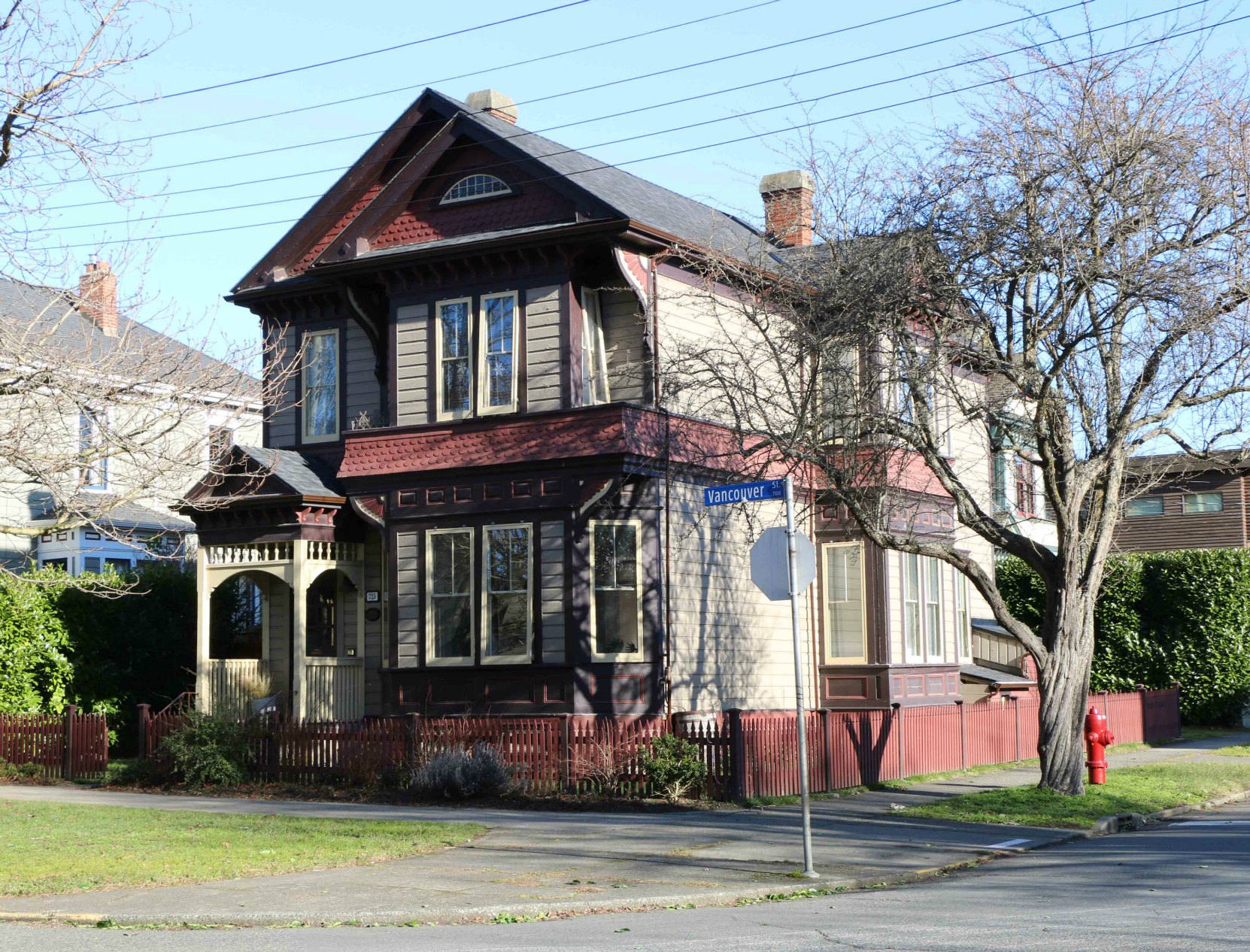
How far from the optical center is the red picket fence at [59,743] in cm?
2284

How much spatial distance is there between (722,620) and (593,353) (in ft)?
16.1

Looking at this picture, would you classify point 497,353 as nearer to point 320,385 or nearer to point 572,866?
point 320,385

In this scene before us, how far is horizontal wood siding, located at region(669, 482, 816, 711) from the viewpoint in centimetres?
2259

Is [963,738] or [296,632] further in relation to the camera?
[963,738]

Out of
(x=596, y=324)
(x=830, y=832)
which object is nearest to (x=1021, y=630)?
(x=830, y=832)

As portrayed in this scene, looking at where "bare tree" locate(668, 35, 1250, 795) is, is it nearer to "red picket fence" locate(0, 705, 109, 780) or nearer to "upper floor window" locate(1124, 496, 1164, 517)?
"red picket fence" locate(0, 705, 109, 780)

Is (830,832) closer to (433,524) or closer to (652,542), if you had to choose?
(652,542)

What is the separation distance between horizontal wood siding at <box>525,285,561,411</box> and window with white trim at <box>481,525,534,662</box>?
2.08 metres

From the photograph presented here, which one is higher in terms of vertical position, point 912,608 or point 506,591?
point 506,591

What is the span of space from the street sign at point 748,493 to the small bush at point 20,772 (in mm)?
13639

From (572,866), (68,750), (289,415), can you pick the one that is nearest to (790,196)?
(289,415)

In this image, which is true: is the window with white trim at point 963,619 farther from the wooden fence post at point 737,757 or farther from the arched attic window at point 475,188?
the arched attic window at point 475,188

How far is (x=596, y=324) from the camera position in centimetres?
2320

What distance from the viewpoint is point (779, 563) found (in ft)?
42.6
